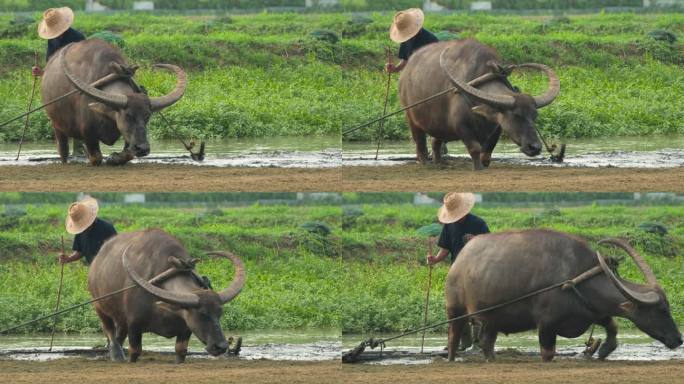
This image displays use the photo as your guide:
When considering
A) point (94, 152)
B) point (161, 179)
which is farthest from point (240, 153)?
point (161, 179)

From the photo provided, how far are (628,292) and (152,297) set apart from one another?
150 inches

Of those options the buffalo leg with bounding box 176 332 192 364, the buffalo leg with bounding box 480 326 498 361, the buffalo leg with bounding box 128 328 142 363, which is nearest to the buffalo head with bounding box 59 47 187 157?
the buffalo leg with bounding box 128 328 142 363

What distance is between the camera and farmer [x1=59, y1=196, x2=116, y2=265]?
49.9 feet

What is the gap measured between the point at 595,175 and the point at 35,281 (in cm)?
693

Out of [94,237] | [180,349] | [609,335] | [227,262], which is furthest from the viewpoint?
[227,262]

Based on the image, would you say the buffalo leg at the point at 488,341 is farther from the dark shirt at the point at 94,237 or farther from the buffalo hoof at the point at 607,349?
the dark shirt at the point at 94,237

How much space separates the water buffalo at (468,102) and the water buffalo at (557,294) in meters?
1.50

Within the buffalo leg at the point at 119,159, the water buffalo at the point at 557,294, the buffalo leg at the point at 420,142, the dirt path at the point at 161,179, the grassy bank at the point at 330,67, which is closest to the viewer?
the water buffalo at the point at 557,294

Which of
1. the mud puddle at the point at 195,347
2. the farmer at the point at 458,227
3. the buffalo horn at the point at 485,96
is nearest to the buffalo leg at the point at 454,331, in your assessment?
the farmer at the point at 458,227

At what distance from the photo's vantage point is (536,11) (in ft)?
98.3

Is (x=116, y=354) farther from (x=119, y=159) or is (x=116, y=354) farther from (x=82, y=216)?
(x=119, y=159)

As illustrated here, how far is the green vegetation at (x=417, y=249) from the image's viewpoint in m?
17.9

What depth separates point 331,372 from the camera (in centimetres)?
1334

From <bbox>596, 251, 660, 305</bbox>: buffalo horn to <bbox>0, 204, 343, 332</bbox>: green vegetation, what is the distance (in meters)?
5.34
